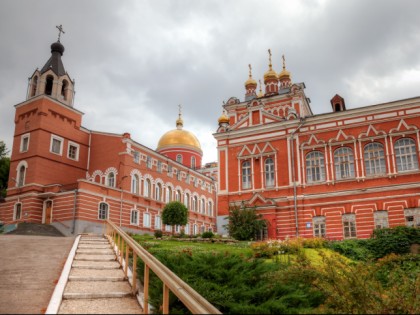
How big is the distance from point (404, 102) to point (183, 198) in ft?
97.8

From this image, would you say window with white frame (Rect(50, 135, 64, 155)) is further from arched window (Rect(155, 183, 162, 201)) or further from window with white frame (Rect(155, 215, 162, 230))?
window with white frame (Rect(155, 215, 162, 230))

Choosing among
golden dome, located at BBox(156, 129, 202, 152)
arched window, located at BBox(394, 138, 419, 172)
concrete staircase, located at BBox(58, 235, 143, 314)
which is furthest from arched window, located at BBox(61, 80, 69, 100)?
concrete staircase, located at BBox(58, 235, 143, 314)

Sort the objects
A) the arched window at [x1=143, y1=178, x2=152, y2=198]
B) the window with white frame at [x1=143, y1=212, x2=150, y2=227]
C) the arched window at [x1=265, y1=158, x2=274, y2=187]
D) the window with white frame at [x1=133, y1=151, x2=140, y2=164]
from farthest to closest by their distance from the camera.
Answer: the arched window at [x1=143, y1=178, x2=152, y2=198] < the window with white frame at [x1=133, y1=151, x2=140, y2=164] < the window with white frame at [x1=143, y1=212, x2=150, y2=227] < the arched window at [x1=265, y1=158, x2=274, y2=187]

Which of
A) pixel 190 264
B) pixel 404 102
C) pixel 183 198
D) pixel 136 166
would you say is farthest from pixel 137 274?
pixel 183 198

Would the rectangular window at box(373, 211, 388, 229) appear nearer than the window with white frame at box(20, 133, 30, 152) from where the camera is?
Yes

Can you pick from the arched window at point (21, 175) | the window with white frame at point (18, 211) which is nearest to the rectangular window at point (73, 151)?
the arched window at point (21, 175)

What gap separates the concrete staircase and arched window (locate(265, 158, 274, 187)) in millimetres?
22016

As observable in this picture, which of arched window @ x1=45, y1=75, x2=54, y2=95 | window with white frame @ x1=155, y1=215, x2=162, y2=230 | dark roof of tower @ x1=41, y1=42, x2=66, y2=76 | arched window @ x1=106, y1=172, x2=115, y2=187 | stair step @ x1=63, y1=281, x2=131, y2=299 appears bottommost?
stair step @ x1=63, y1=281, x2=131, y2=299

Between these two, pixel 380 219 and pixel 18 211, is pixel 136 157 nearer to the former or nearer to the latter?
pixel 18 211

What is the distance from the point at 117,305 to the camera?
24.2ft

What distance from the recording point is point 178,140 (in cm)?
6272

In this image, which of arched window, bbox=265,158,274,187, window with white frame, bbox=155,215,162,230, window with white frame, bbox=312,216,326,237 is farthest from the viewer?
window with white frame, bbox=155,215,162,230

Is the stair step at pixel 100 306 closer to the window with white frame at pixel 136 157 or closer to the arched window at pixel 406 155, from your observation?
the arched window at pixel 406 155

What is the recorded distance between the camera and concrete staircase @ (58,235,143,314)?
711cm
